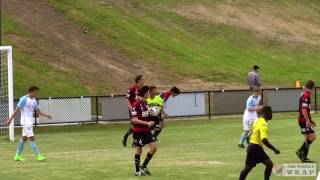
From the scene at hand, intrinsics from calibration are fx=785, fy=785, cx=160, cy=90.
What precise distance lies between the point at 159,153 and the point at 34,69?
24.2m

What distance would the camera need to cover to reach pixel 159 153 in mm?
20734

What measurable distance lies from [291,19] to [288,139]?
136ft

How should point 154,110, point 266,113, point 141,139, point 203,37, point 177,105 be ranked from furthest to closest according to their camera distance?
1. point 203,37
2. point 177,105
3. point 154,110
4. point 141,139
5. point 266,113

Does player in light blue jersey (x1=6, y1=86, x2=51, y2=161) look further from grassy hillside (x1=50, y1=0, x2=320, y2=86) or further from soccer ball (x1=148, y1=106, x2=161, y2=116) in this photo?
grassy hillside (x1=50, y1=0, x2=320, y2=86)

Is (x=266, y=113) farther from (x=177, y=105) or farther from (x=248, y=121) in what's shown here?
(x=177, y=105)

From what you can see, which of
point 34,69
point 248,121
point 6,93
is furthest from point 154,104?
point 34,69

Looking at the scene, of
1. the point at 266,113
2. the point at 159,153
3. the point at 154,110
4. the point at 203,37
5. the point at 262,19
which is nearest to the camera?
the point at 266,113

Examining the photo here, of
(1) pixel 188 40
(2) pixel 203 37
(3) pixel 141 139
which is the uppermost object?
(2) pixel 203 37

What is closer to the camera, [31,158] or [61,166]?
[61,166]

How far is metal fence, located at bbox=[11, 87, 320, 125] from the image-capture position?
3384 cm

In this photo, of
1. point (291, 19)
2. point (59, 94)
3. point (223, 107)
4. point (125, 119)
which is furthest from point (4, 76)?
point (291, 19)

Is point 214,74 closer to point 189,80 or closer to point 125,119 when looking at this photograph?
point 189,80

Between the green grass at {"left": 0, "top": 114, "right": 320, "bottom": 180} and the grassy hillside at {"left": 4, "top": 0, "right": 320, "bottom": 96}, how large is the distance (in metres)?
11.7

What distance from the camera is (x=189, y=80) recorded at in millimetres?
47344
